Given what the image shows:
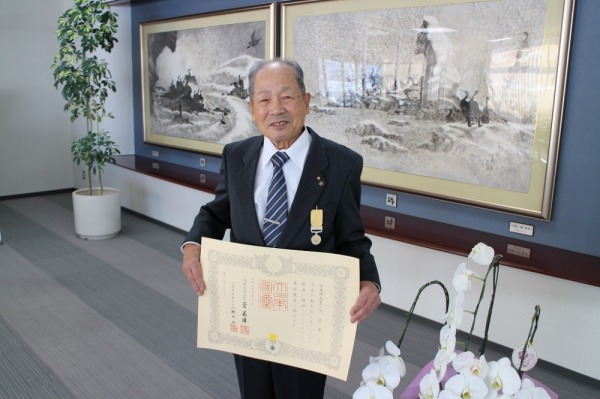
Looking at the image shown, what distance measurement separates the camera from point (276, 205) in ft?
4.27

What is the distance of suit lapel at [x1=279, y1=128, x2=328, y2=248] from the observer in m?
1.26

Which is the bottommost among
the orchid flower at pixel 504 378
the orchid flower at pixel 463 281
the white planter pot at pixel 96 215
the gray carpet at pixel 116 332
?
the gray carpet at pixel 116 332

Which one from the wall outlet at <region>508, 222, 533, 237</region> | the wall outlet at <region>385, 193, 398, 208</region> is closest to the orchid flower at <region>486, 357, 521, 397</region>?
the wall outlet at <region>508, 222, 533, 237</region>

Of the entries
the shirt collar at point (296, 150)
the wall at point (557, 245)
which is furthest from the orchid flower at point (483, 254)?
the wall at point (557, 245)

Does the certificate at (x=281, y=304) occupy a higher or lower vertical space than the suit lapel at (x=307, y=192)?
lower

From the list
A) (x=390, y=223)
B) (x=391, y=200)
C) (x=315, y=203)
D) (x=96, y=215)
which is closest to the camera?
(x=315, y=203)

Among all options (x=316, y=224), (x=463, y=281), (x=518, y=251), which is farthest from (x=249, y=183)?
(x=518, y=251)

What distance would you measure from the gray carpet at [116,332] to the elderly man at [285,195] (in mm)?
1223

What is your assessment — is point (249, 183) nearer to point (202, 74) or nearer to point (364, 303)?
point (364, 303)

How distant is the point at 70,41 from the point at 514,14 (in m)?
4.00

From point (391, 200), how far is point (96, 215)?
3.09m

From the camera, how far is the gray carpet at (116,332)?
8.34ft

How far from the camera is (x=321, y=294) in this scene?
1183 millimetres

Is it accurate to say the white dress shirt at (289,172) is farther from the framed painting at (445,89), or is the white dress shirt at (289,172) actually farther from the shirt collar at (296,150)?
the framed painting at (445,89)
